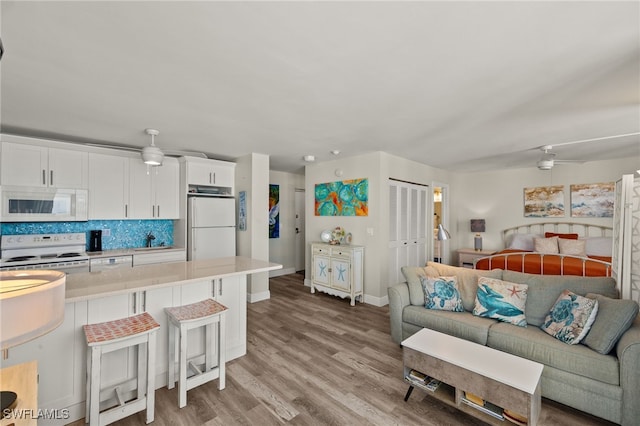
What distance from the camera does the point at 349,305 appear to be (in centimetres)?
443

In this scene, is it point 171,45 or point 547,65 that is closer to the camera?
point 171,45

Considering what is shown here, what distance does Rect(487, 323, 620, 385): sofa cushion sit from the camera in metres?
1.91

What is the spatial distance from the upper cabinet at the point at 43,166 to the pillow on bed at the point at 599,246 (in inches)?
323

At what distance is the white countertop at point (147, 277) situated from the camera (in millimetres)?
1851

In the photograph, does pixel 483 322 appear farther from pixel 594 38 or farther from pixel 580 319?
pixel 594 38

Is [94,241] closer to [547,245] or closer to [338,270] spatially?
[338,270]

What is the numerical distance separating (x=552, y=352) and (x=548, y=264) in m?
3.06

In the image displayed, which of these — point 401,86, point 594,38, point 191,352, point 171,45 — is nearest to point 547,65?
point 594,38

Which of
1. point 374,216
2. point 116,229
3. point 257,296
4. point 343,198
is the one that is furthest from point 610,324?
point 116,229

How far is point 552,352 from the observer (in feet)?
6.91

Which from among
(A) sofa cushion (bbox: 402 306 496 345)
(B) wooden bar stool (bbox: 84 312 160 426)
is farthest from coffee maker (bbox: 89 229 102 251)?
(A) sofa cushion (bbox: 402 306 496 345)

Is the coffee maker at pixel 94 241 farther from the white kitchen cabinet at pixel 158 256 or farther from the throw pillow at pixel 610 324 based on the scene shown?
the throw pillow at pixel 610 324

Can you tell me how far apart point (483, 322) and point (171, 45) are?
10.6 feet

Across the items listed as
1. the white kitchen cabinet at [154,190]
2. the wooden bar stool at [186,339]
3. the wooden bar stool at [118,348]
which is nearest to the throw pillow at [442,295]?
the wooden bar stool at [186,339]
